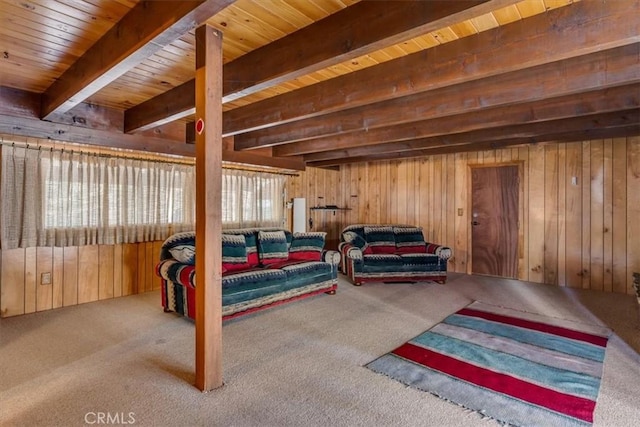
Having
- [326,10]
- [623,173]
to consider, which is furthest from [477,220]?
[326,10]

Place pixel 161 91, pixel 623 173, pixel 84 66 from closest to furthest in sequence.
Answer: pixel 84 66 → pixel 161 91 → pixel 623 173

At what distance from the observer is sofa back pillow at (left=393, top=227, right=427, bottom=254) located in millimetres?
5227

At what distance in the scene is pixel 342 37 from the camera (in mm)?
1870

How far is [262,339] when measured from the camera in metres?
2.87

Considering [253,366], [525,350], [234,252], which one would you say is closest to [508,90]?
[525,350]

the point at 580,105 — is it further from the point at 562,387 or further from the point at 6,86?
the point at 6,86

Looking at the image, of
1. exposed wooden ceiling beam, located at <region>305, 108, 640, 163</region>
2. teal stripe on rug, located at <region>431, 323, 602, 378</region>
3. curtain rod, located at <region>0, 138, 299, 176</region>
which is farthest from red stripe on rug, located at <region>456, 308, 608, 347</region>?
curtain rod, located at <region>0, 138, 299, 176</region>

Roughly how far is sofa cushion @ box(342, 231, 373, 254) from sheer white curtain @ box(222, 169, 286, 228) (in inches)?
56.0

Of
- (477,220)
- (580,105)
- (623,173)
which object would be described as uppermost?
(580,105)

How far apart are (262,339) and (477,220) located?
426cm

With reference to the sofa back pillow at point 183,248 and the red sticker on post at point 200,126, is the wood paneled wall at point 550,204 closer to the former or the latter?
the sofa back pillow at point 183,248

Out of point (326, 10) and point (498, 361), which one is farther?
point (498, 361)

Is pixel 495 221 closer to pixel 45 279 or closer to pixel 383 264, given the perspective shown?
pixel 383 264

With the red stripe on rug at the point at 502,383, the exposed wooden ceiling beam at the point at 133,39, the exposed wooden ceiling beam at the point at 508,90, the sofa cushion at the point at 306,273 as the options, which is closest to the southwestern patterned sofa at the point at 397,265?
the sofa cushion at the point at 306,273
